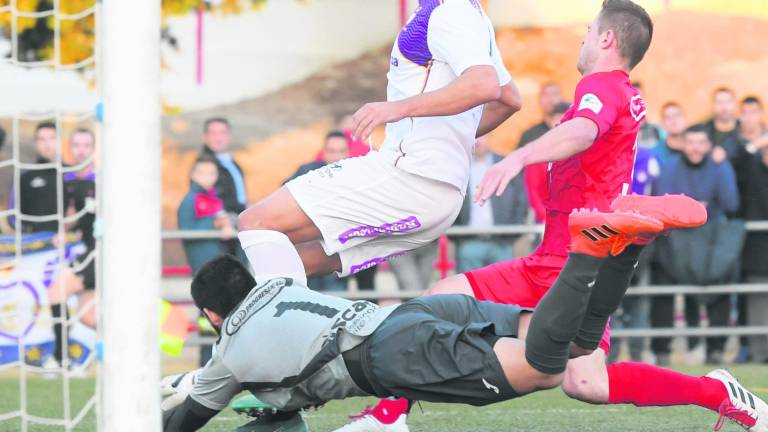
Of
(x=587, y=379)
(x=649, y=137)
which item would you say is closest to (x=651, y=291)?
(x=649, y=137)

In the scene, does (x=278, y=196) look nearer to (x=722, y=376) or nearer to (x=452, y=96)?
(x=452, y=96)

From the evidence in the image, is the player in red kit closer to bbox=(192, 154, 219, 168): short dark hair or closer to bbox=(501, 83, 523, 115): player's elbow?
bbox=(501, 83, 523, 115): player's elbow

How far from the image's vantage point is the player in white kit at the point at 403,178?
497 centimetres

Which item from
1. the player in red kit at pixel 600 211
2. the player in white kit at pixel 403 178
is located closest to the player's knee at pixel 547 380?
the player in red kit at pixel 600 211

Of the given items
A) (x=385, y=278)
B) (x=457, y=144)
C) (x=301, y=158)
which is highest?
(x=457, y=144)

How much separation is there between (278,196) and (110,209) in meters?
1.24

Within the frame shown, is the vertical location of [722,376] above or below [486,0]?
below

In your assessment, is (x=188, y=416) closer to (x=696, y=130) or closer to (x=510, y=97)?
(x=510, y=97)

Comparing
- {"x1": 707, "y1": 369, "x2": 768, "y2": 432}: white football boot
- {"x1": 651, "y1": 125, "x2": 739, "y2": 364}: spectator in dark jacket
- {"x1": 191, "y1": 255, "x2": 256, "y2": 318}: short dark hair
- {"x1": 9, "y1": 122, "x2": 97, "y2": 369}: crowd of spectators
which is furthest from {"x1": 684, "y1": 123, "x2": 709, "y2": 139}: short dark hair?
{"x1": 191, "y1": 255, "x2": 256, "y2": 318}: short dark hair

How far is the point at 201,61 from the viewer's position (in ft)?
55.6

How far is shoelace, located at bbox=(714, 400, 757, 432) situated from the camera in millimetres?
5191

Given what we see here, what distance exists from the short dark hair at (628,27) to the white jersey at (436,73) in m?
0.46

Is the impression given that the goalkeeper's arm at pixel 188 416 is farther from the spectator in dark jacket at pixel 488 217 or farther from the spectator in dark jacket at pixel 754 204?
the spectator in dark jacket at pixel 754 204

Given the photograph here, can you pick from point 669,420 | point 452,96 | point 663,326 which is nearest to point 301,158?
point 663,326
